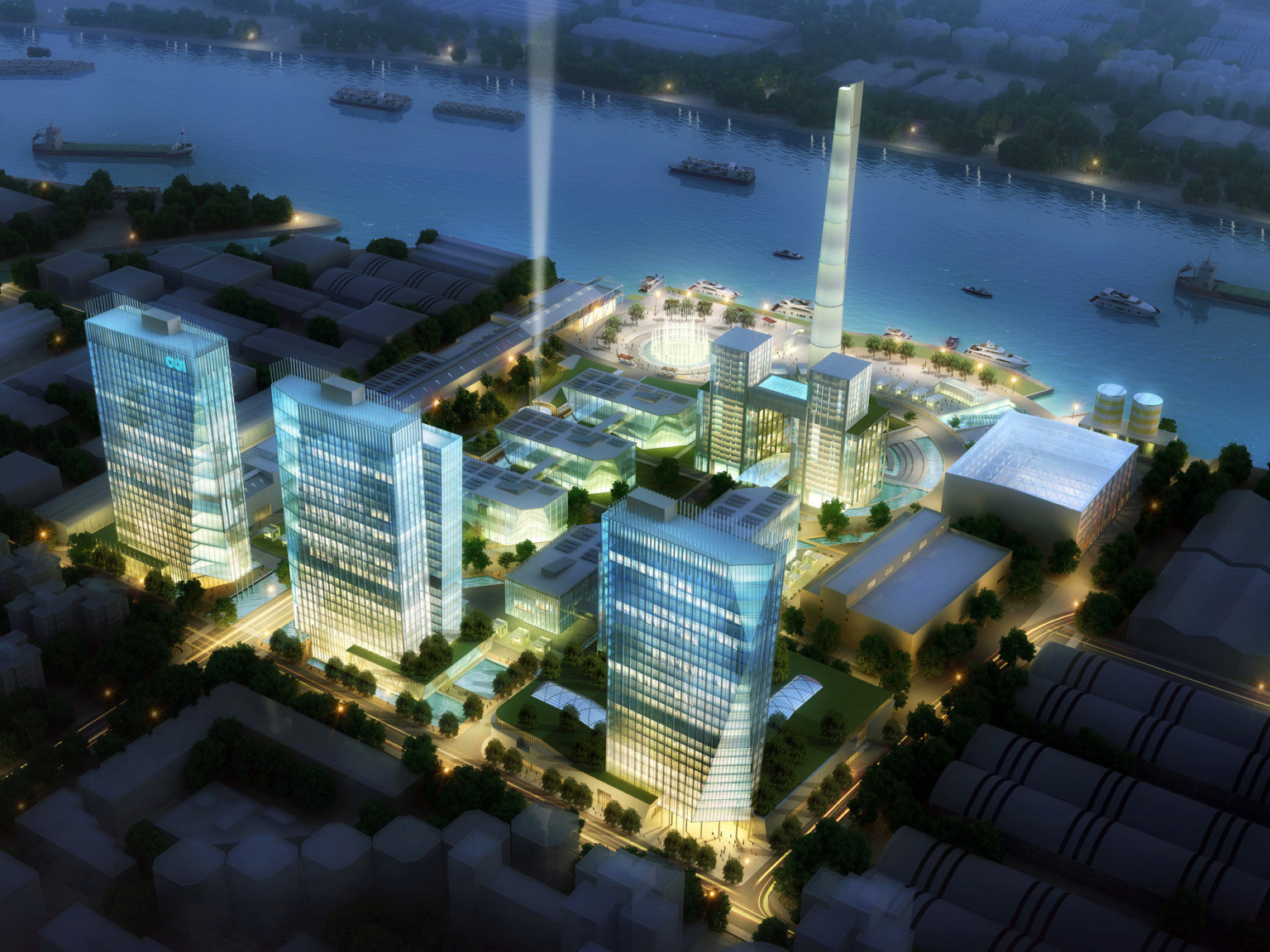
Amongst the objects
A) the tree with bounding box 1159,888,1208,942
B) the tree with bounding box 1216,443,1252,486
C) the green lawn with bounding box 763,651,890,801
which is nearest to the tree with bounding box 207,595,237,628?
the green lawn with bounding box 763,651,890,801

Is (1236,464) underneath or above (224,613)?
above

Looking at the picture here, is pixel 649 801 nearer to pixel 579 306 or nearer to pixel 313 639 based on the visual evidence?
pixel 313 639

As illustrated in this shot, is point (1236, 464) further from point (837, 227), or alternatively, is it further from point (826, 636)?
point (826, 636)

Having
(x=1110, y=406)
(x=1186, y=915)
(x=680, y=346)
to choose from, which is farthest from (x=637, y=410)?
(x=1186, y=915)

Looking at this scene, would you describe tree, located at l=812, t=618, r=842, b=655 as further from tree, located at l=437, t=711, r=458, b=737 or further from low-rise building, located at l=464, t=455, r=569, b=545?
tree, located at l=437, t=711, r=458, b=737

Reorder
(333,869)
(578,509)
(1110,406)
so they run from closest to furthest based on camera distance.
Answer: (333,869)
(578,509)
(1110,406)

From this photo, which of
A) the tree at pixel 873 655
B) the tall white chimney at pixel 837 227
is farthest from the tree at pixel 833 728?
the tall white chimney at pixel 837 227
